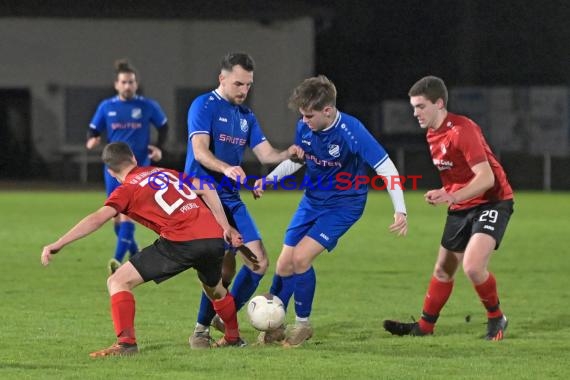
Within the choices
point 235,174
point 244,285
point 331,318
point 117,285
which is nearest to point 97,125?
point 331,318

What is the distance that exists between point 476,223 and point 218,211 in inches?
71.9

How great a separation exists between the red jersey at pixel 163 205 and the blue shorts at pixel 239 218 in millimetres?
591

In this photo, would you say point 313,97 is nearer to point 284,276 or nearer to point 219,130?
point 219,130

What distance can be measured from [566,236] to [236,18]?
1926cm

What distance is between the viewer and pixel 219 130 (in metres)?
Answer: 8.18

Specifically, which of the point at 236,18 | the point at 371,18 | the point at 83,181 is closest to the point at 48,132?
the point at 83,181

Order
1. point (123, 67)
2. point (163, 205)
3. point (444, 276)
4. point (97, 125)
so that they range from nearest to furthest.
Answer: point (163, 205), point (444, 276), point (123, 67), point (97, 125)

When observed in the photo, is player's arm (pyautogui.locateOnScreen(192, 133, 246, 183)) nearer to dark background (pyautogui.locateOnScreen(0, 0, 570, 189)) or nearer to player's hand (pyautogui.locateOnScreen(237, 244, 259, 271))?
player's hand (pyautogui.locateOnScreen(237, 244, 259, 271))

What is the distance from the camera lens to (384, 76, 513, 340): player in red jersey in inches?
318

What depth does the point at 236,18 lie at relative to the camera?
34719mm

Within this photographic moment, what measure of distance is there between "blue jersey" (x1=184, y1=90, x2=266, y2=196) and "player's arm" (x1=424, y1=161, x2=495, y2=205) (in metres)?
1.35

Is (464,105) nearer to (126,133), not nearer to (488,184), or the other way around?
(126,133)

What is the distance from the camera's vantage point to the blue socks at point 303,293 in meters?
8.12

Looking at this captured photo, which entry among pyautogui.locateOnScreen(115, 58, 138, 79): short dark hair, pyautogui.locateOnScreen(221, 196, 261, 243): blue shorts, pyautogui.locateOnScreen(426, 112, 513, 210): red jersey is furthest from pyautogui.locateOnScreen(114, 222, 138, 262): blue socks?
pyautogui.locateOnScreen(426, 112, 513, 210): red jersey
